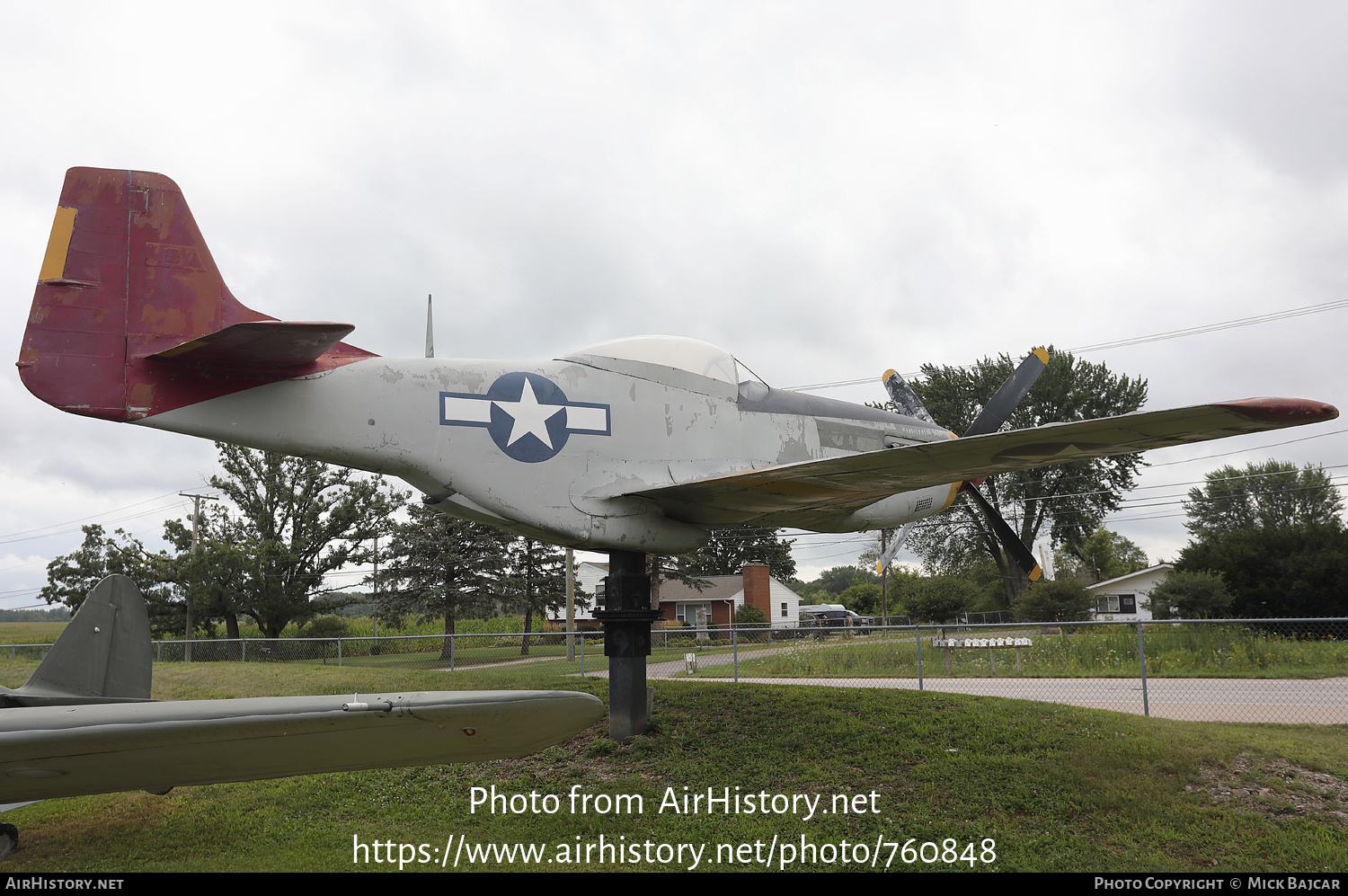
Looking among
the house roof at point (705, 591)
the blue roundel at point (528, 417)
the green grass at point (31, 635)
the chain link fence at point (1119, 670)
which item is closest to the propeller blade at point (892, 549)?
the chain link fence at point (1119, 670)

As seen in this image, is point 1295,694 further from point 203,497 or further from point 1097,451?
point 203,497

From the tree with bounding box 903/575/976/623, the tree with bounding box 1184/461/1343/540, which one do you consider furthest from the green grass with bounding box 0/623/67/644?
the tree with bounding box 1184/461/1343/540

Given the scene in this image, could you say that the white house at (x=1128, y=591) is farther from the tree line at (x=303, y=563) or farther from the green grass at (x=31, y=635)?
the green grass at (x=31, y=635)

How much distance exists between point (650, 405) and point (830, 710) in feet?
14.9

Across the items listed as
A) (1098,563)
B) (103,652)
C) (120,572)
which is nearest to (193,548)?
(120,572)

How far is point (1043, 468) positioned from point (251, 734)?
4693cm

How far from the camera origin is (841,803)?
671 centimetres

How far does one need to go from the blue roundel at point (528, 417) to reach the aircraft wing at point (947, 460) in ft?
3.50

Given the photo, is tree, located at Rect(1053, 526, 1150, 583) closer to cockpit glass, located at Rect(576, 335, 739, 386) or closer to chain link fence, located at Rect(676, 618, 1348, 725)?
chain link fence, located at Rect(676, 618, 1348, 725)

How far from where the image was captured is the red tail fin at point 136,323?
588cm

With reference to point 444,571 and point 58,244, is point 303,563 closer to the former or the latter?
point 444,571

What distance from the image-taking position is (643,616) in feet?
27.7

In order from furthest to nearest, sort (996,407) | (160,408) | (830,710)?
(996,407), (830,710), (160,408)
